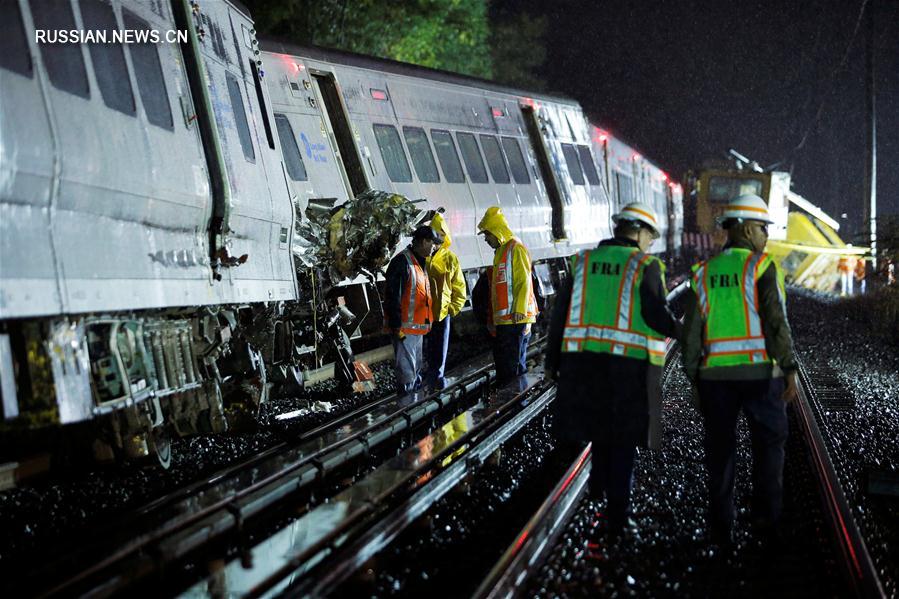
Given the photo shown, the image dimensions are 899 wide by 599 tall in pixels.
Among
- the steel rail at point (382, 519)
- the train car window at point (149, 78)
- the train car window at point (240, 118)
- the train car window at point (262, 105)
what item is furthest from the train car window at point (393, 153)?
the train car window at point (149, 78)

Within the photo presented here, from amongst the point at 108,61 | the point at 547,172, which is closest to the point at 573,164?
the point at 547,172

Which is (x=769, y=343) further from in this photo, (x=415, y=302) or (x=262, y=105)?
(x=262, y=105)

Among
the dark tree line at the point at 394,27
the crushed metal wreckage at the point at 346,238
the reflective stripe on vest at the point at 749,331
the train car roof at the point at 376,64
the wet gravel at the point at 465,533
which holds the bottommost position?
the wet gravel at the point at 465,533

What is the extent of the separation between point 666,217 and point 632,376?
3074cm

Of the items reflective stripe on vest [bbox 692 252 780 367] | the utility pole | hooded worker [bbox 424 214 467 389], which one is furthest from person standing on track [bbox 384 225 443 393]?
the utility pole

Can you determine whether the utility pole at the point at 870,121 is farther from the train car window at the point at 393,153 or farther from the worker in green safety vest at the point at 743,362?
the worker in green safety vest at the point at 743,362

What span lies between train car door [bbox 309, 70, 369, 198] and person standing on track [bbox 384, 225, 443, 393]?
95.6 inches

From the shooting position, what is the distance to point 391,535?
4.61 m

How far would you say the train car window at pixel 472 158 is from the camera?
13648 mm

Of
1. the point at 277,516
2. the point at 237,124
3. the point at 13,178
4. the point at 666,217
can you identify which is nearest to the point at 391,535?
the point at 277,516

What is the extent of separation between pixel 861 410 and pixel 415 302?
4.25m

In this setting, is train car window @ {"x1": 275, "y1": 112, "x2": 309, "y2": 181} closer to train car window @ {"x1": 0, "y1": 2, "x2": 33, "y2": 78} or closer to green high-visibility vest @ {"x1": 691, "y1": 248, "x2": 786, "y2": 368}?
train car window @ {"x1": 0, "y1": 2, "x2": 33, "y2": 78}

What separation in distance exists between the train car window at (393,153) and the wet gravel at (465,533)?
547cm

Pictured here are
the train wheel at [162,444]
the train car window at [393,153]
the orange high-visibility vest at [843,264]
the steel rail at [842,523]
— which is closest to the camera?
the steel rail at [842,523]
